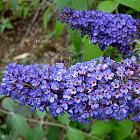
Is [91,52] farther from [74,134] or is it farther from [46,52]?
[46,52]

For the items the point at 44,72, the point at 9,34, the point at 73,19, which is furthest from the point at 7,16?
the point at 44,72

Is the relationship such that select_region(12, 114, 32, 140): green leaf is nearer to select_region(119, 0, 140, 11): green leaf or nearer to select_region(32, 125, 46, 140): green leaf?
select_region(32, 125, 46, 140): green leaf

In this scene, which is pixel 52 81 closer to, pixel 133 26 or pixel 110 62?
pixel 110 62

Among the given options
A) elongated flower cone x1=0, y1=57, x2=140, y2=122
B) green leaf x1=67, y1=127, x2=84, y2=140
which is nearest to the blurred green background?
green leaf x1=67, y1=127, x2=84, y2=140

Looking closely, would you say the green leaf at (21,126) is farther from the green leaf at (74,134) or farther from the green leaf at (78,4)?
the green leaf at (78,4)

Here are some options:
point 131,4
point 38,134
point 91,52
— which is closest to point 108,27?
point 131,4

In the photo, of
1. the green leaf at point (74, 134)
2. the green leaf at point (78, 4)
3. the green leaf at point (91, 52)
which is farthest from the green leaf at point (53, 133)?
the green leaf at point (78, 4)
